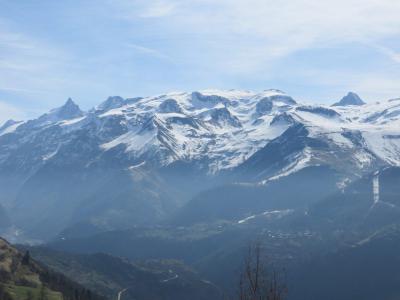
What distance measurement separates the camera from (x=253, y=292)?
4750cm

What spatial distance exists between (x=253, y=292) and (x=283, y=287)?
2.17 m

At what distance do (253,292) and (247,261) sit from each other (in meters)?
2.20

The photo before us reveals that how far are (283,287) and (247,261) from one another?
3112mm

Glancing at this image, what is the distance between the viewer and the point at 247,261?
48.0 metres

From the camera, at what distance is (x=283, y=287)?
47656mm
